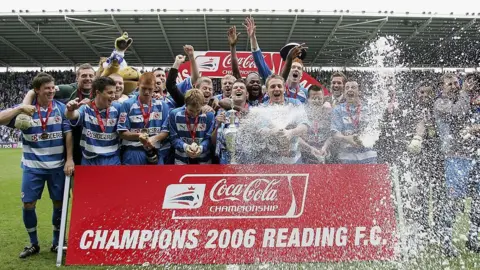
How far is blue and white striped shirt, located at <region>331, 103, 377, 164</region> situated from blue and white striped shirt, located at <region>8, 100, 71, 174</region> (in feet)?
9.02

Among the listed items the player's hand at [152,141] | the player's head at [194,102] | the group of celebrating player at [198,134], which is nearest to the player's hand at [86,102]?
the group of celebrating player at [198,134]

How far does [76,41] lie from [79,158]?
2572 centimetres

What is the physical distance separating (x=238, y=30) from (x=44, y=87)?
2178 cm

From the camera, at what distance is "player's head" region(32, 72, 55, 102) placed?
4.28 m

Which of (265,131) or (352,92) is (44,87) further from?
(352,92)

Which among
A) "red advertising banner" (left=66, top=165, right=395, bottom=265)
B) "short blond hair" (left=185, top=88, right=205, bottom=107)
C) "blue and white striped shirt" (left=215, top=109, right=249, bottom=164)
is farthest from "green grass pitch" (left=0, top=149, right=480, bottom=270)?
"short blond hair" (left=185, top=88, right=205, bottom=107)

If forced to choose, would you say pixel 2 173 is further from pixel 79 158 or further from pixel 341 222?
pixel 341 222

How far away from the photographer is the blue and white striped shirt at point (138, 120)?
14.0 feet

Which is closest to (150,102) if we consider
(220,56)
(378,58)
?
(378,58)

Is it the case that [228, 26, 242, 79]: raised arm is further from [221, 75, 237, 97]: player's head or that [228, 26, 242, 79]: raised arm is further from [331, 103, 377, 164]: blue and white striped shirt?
[331, 103, 377, 164]: blue and white striped shirt

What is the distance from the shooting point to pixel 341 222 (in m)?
3.84

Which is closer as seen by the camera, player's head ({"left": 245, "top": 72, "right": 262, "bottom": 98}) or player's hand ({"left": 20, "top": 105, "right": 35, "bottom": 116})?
player's hand ({"left": 20, "top": 105, "right": 35, "bottom": 116})

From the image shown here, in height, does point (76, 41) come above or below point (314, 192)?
above

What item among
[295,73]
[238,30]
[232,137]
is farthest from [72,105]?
[238,30]
